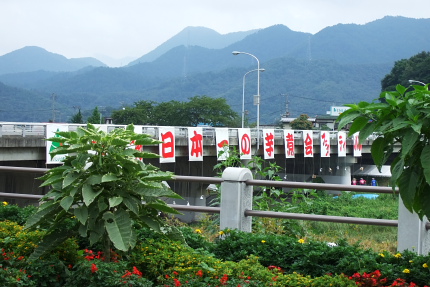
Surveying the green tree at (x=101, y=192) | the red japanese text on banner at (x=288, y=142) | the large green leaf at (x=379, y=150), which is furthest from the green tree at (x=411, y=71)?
the large green leaf at (x=379, y=150)

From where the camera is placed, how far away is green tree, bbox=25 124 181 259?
5340 millimetres

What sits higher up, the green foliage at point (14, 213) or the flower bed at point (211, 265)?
the green foliage at point (14, 213)

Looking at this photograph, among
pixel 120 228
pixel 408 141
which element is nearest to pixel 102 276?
pixel 120 228

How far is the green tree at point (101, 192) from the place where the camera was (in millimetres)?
5340

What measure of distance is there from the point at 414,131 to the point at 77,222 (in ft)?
9.86

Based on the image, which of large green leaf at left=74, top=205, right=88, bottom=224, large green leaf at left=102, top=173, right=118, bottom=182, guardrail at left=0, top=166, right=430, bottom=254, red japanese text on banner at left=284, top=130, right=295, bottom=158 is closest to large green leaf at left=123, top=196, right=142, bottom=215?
large green leaf at left=102, top=173, right=118, bottom=182

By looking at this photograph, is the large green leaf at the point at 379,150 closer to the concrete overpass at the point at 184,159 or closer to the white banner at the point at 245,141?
the concrete overpass at the point at 184,159

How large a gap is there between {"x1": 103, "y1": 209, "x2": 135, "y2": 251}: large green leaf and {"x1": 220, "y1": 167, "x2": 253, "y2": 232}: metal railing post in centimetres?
201

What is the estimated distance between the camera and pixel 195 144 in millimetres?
40125

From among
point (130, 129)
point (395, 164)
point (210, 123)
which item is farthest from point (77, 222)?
point (210, 123)

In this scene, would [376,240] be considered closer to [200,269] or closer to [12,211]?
[200,269]

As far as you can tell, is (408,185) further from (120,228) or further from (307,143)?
(307,143)

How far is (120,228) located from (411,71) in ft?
358

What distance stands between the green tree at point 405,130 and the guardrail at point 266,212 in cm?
231
